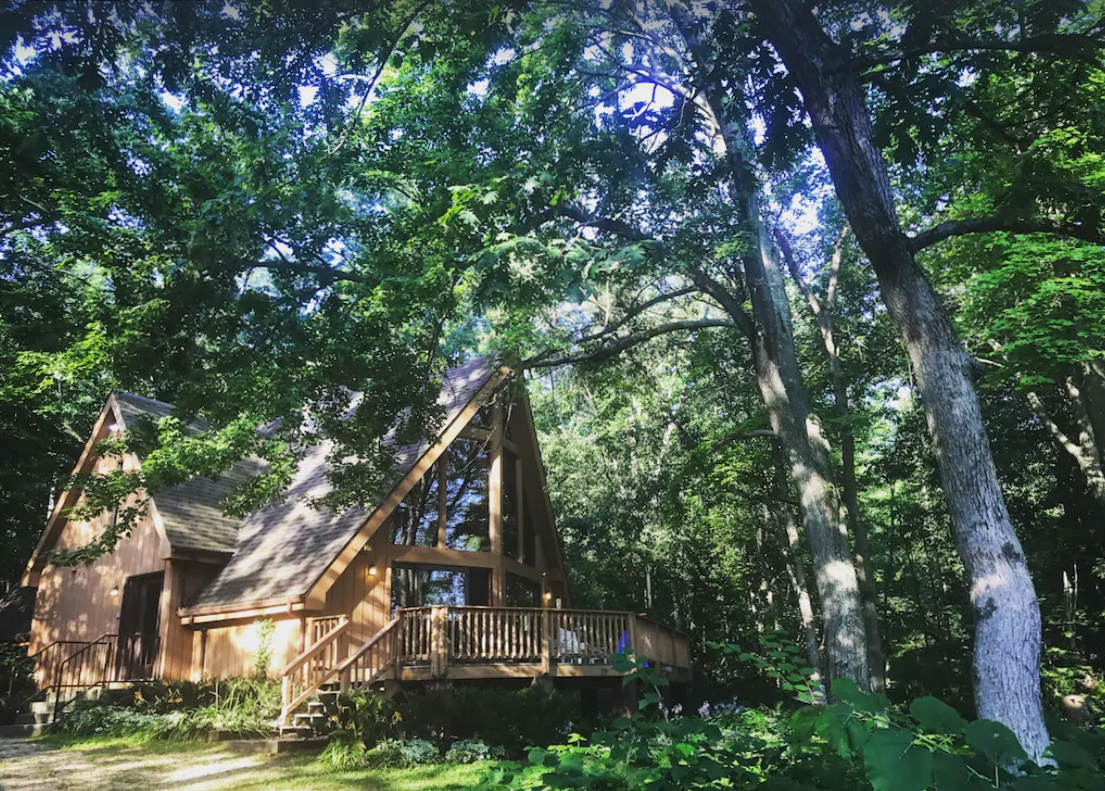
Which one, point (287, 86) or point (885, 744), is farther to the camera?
point (287, 86)

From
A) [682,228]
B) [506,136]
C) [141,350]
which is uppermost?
[506,136]

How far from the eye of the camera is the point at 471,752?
32.0ft

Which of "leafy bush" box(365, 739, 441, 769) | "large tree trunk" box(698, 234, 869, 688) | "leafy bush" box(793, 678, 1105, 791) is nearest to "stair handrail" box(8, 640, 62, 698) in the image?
"leafy bush" box(365, 739, 441, 769)

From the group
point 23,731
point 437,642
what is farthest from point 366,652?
point 23,731

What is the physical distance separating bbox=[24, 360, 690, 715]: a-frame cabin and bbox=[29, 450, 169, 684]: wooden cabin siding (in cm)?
4

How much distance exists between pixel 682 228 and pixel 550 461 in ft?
51.5

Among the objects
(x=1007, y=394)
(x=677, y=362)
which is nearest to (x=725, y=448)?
(x=677, y=362)

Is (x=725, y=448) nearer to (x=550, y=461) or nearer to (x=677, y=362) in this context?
(x=677, y=362)

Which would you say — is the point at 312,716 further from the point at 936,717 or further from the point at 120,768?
the point at 936,717

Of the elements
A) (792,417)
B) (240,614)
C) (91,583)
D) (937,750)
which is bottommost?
(937,750)

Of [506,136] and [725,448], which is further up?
[506,136]

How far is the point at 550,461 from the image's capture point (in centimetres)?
2483

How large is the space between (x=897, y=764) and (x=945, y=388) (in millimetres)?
4166

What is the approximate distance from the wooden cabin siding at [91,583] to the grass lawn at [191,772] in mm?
4513
